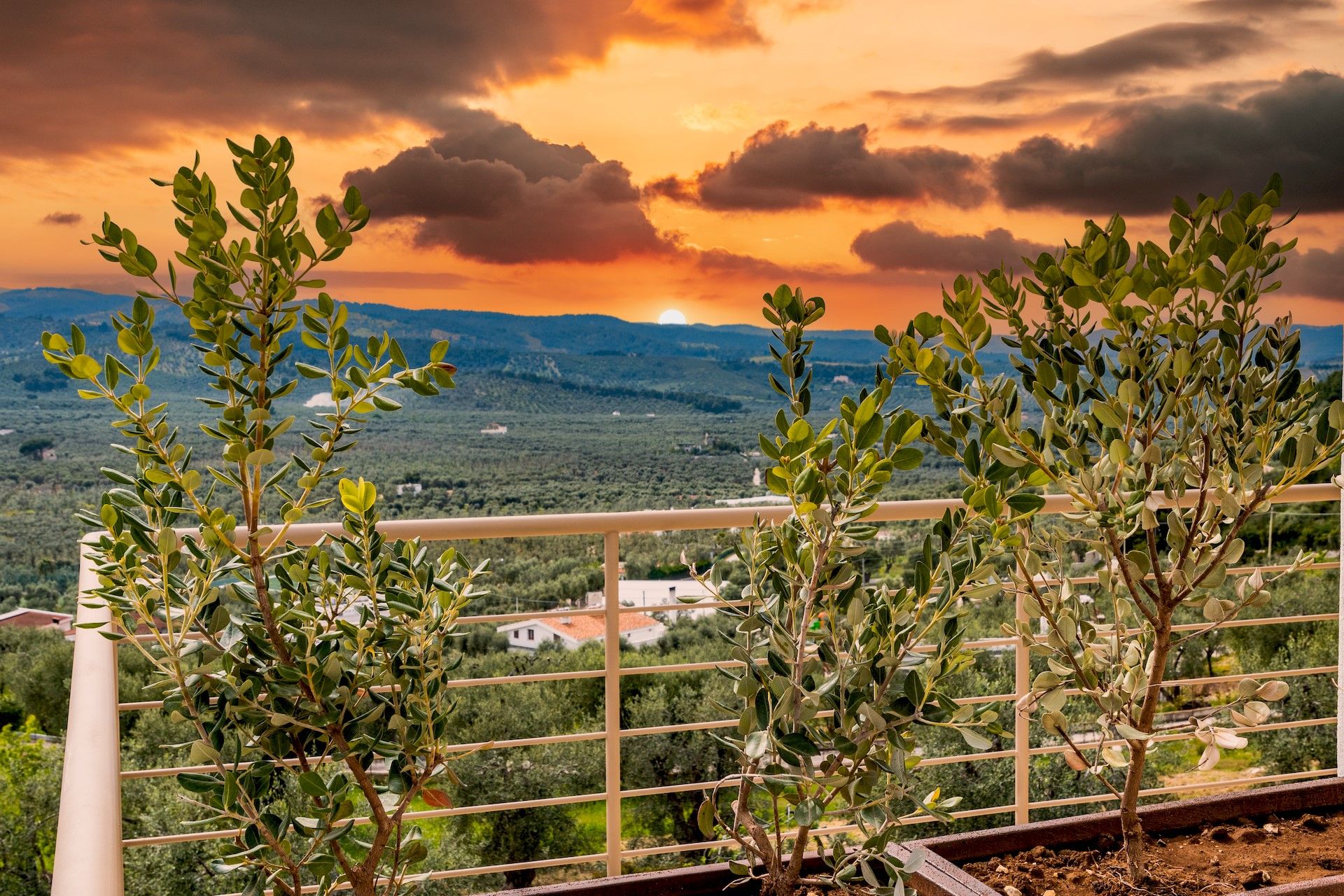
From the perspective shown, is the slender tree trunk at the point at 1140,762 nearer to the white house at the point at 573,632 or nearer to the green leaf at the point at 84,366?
the green leaf at the point at 84,366

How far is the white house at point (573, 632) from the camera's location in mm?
11633

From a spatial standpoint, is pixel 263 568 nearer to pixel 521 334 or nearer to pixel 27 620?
pixel 521 334

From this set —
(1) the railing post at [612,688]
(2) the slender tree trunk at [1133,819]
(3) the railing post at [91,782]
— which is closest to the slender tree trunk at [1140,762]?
(2) the slender tree trunk at [1133,819]

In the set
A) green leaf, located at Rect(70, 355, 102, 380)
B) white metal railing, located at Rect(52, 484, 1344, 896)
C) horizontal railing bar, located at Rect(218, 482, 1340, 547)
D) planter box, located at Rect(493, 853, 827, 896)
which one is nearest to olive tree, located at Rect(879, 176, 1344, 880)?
white metal railing, located at Rect(52, 484, 1344, 896)

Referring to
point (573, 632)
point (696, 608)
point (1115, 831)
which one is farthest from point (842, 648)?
point (573, 632)

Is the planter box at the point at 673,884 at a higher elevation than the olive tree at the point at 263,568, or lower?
lower

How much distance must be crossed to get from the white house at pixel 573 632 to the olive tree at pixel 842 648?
397 inches

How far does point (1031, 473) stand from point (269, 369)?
3.29ft

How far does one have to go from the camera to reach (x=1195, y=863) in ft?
5.20

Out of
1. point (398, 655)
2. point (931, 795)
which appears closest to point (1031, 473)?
point (931, 795)

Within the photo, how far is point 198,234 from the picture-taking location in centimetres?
120

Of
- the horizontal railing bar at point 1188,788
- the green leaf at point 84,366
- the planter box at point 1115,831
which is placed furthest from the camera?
the horizontal railing bar at point 1188,788

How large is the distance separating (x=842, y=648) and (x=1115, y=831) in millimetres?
659

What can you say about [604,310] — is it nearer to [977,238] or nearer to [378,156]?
[378,156]
